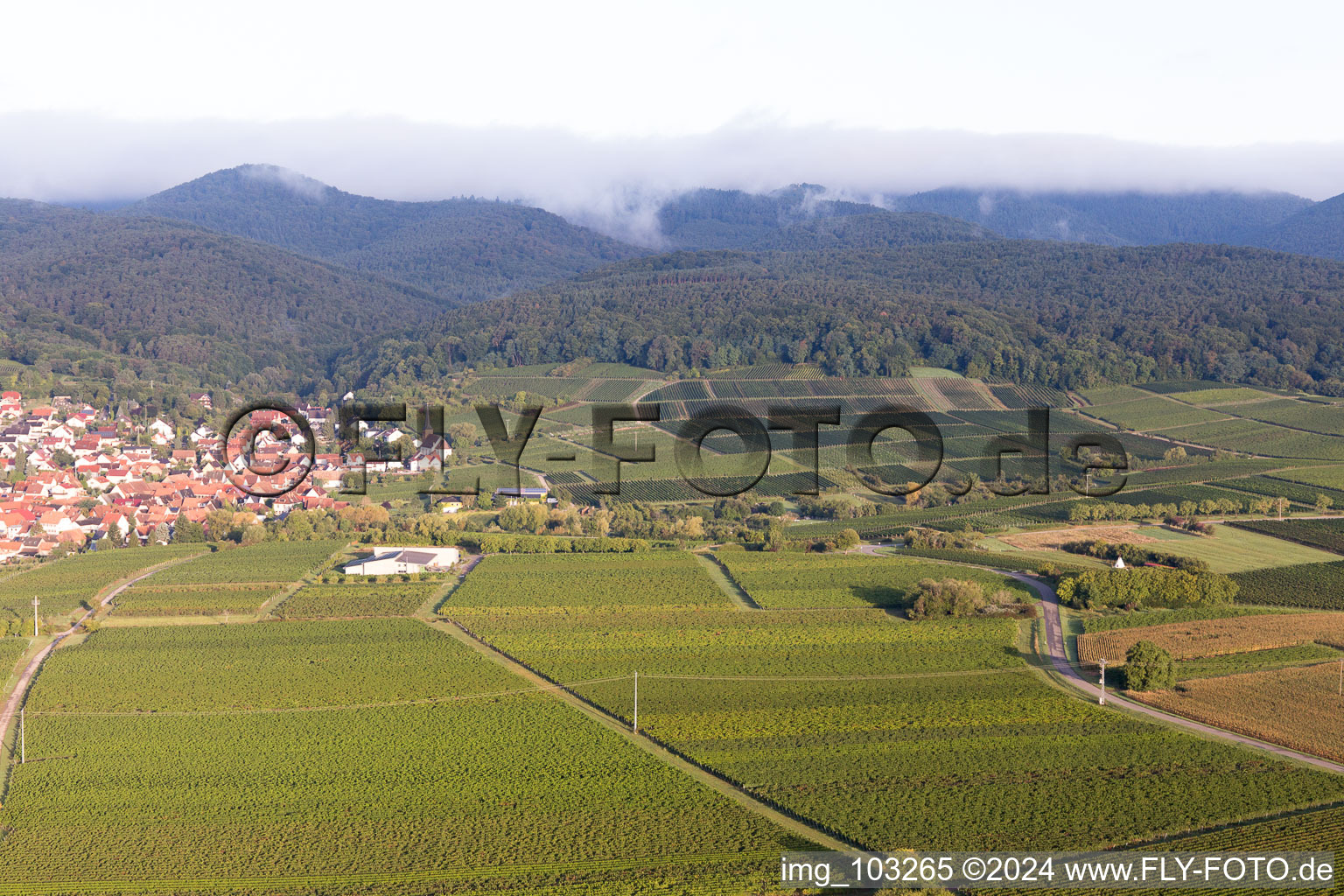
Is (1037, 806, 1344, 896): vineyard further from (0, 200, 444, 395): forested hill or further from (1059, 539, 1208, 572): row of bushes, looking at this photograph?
(0, 200, 444, 395): forested hill

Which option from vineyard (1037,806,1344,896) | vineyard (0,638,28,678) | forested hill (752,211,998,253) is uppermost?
forested hill (752,211,998,253)

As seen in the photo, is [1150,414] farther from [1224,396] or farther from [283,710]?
[283,710]

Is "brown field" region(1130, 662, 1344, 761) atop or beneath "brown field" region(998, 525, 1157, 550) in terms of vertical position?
beneath

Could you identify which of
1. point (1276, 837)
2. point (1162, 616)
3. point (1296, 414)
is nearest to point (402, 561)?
point (1162, 616)

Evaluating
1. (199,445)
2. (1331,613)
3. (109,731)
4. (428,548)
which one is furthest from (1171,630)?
(199,445)

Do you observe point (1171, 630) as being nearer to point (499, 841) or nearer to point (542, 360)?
point (499, 841)

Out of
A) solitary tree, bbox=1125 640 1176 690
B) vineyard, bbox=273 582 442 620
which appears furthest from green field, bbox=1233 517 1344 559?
vineyard, bbox=273 582 442 620
